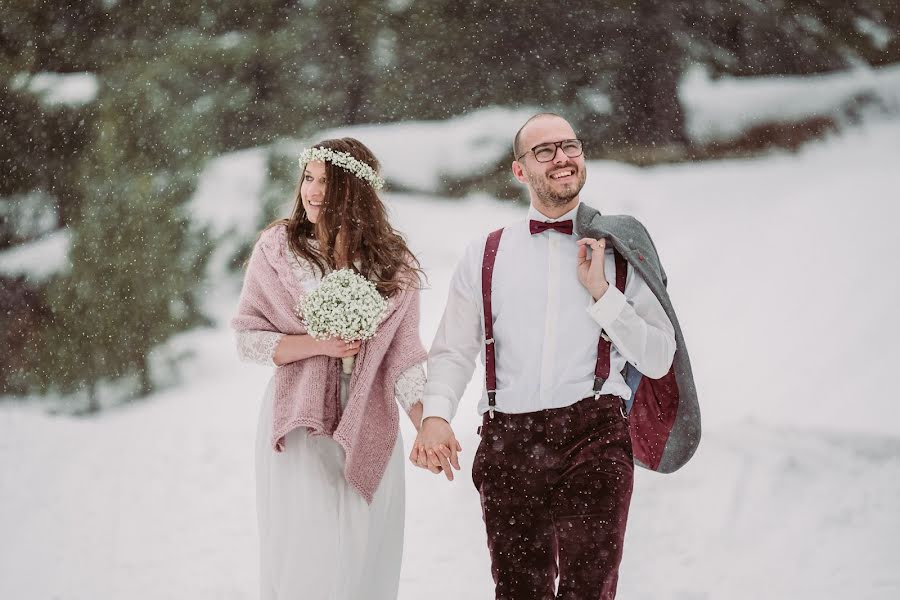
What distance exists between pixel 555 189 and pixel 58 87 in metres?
6.83

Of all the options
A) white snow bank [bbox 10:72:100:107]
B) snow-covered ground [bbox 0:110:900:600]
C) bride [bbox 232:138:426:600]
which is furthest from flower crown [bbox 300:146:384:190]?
white snow bank [bbox 10:72:100:107]

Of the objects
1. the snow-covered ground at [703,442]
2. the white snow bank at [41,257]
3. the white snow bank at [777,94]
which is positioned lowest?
the snow-covered ground at [703,442]

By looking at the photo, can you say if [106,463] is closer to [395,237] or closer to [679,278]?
[679,278]

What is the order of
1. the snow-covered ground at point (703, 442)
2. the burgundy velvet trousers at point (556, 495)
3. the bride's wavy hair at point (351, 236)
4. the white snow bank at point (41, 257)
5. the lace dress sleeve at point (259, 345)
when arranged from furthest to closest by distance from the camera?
the white snow bank at point (41, 257), the snow-covered ground at point (703, 442), the bride's wavy hair at point (351, 236), the lace dress sleeve at point (259, 345), the burgundy velvet trousers at point (556, 495)

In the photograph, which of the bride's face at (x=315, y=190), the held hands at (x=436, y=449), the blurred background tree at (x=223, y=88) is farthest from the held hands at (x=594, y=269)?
the blurred background tree at (x=223, y=88)

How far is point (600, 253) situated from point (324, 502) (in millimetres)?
1090

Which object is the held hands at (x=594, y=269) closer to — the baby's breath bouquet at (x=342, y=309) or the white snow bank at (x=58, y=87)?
the baby's breath bouquet at (x=342, y=309)

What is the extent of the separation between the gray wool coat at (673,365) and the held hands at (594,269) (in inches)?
2.4

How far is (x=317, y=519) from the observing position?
2967mm

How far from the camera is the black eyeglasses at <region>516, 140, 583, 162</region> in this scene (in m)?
2.92

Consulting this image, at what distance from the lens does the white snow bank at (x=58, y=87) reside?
8.51 meters

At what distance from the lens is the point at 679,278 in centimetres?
806

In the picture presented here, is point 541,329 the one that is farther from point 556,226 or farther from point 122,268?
point 122,268

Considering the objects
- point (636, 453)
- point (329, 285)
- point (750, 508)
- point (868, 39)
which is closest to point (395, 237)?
point (329, 285)
